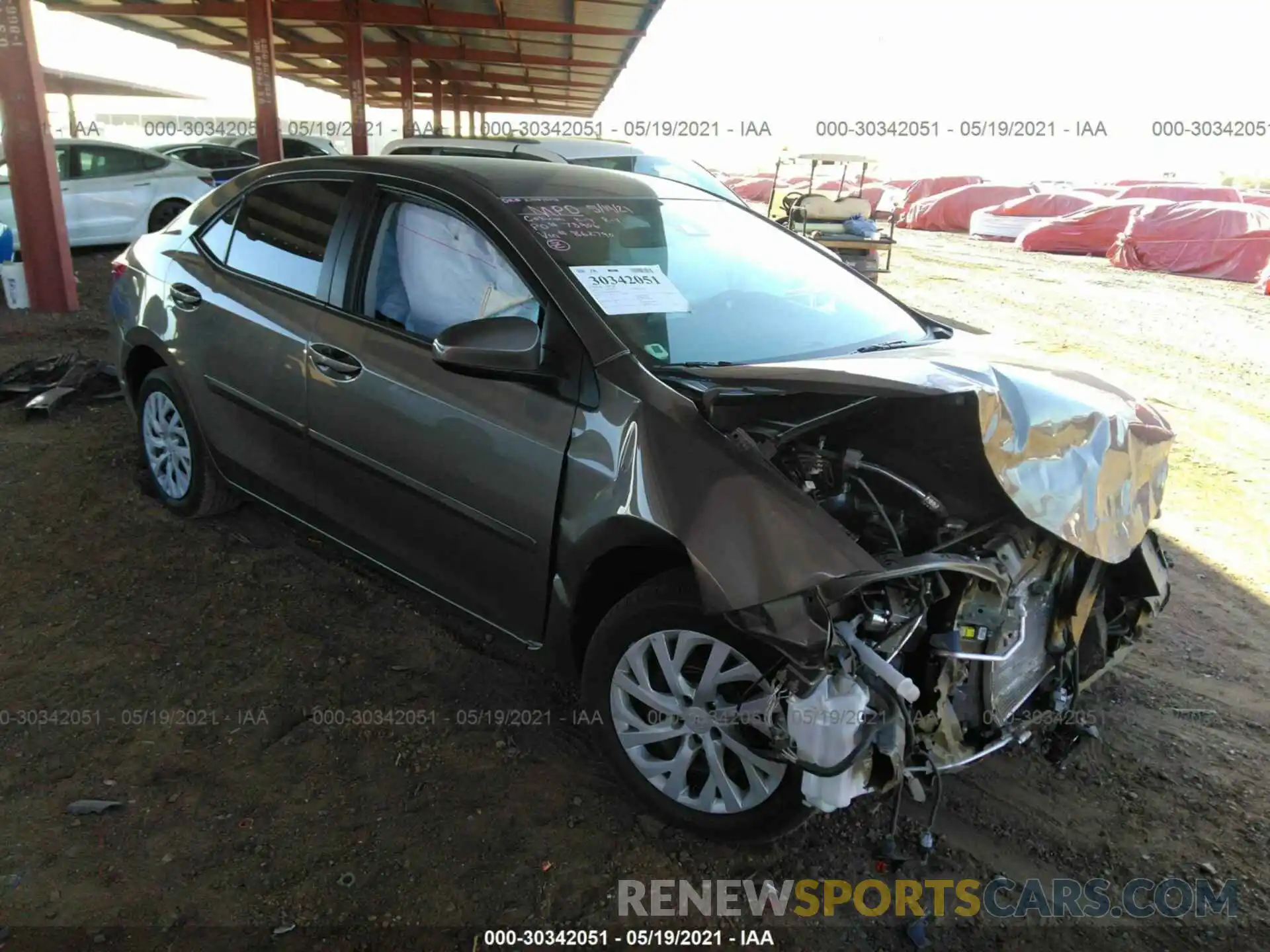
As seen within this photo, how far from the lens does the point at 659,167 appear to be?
906cm

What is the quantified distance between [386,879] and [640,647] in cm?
87

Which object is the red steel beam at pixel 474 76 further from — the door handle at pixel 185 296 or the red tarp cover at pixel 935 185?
the door handle at pixel 185 296

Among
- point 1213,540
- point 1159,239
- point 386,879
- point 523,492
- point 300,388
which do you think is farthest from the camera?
point 1159,239

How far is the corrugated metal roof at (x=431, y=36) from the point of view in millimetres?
15672

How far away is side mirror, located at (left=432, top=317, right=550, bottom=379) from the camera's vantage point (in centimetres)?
247

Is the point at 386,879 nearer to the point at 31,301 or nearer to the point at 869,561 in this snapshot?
the point at 869,561

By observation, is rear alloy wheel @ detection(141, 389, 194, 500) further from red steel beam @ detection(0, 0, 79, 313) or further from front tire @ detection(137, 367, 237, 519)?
red steel beam @ detection(0, 0, 79, 313)

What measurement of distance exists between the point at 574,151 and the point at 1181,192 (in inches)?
843

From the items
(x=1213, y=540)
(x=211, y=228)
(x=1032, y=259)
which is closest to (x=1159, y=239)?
(x=1032, y=259)

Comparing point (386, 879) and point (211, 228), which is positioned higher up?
point (211, 228)

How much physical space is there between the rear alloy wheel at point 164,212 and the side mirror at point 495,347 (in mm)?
11250

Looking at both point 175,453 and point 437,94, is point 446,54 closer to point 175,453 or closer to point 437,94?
point 437,94

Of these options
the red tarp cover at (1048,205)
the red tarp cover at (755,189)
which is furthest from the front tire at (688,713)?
the red tarp cover at (755,189)

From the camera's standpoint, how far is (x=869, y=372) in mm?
2082
